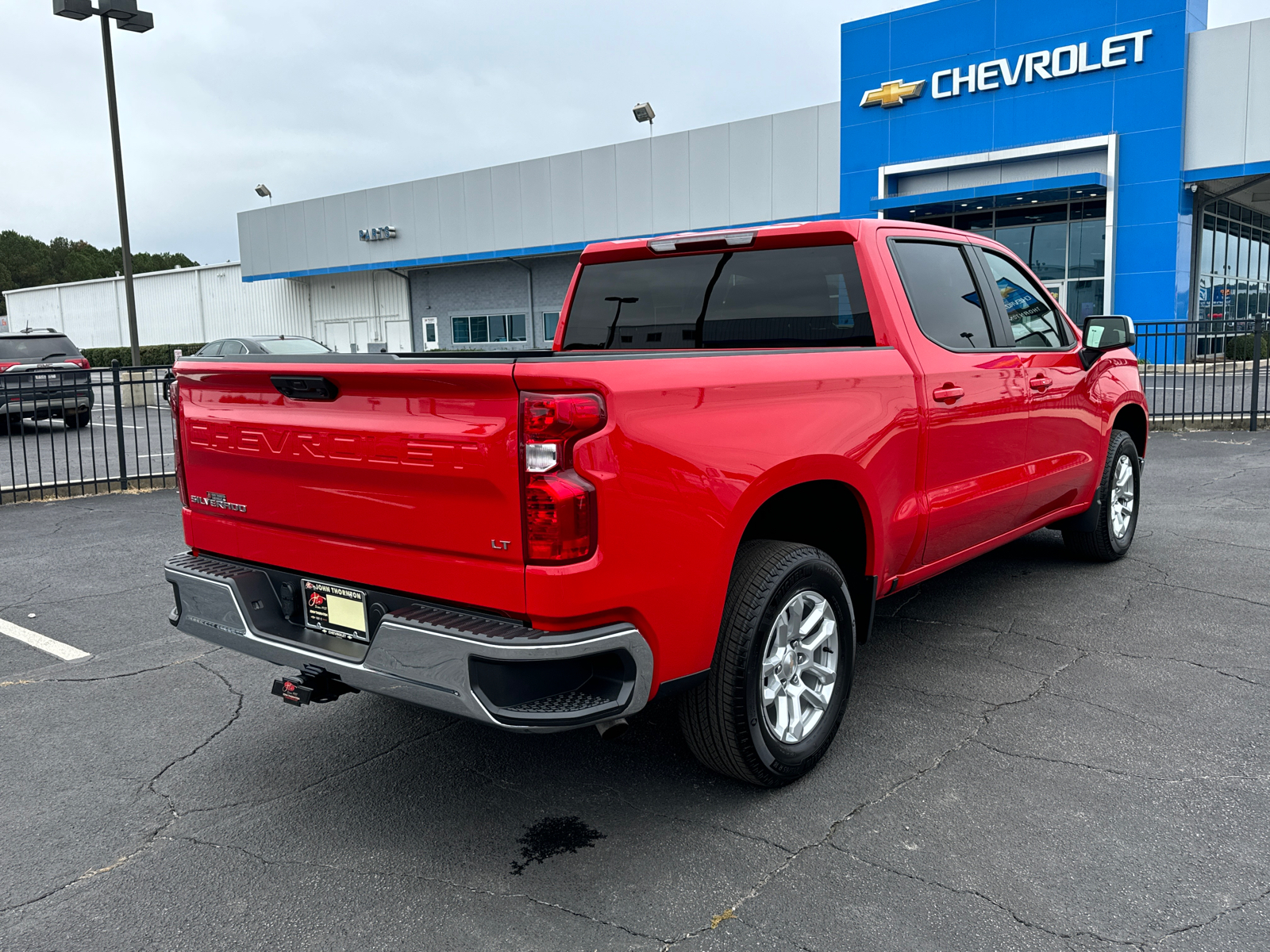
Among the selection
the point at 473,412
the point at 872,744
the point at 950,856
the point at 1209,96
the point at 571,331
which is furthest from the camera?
the point at 1209,96

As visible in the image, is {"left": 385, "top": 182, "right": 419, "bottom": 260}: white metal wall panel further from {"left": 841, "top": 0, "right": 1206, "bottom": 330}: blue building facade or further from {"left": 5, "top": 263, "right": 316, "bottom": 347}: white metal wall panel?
{"left": 841, "top": 0, "right": 1206, "bottom": 330}: blue building facade

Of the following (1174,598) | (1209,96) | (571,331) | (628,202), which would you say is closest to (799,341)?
(571,331)

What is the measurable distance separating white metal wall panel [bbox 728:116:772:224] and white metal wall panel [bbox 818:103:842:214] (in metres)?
1.58

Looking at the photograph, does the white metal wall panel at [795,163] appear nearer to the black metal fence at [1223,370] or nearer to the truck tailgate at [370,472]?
the black metal fence at [1223,370]

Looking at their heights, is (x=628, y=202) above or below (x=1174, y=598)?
above

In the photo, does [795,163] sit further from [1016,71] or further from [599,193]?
[599,193]

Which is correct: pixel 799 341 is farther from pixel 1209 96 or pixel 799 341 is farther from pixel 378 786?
pixel 1209 96

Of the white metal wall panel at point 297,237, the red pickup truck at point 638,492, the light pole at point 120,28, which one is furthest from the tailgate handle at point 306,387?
the white metal wall panel at point 297,237

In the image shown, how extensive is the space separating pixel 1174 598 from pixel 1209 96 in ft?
80.1

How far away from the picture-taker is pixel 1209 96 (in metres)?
24.6

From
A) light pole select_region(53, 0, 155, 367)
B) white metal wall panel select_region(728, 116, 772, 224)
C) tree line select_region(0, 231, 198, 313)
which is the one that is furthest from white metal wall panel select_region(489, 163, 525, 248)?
tree line select_region(0, 231, 198, 313)

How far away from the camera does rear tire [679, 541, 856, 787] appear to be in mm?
3104

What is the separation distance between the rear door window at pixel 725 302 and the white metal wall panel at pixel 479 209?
33837 mm

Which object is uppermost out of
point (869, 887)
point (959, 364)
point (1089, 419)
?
point (959, 364)
